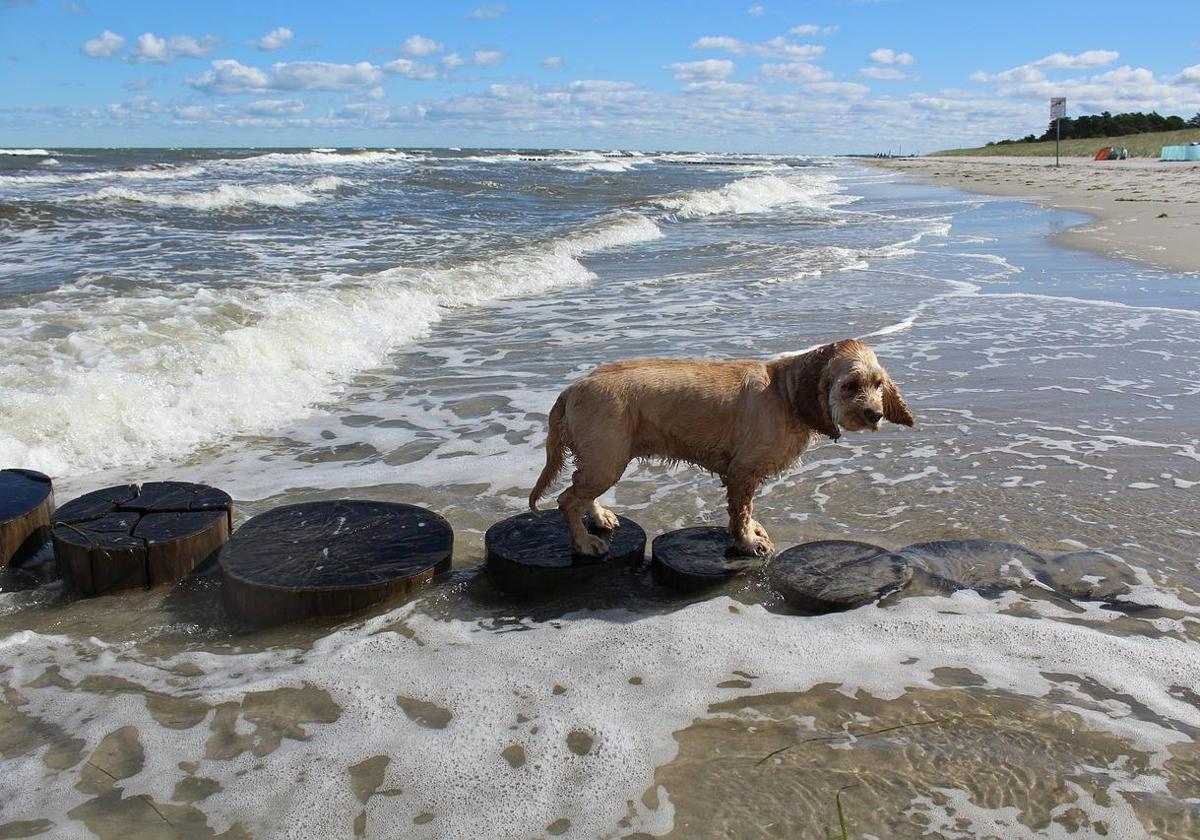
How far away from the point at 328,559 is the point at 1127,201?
29.4 metres

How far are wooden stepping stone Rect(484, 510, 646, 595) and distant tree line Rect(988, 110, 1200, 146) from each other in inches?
3258

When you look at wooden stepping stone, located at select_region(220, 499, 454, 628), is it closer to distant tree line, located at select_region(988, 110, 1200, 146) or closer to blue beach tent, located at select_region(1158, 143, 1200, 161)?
blue beach tent, located at select_region(1158, 143, 1200, 161)

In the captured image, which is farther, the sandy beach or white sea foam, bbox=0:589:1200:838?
the sandy beach

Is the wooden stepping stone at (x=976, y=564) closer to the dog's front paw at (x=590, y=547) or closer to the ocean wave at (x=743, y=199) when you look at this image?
the dog's front paw at (x=590, y=547)

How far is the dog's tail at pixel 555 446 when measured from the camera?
4539mm

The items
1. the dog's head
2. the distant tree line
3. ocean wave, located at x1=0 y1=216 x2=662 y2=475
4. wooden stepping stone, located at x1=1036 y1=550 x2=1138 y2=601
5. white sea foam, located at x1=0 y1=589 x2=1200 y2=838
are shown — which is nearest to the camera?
white sea foam, located at x1=0 y1=589 x2=1200 y2=838

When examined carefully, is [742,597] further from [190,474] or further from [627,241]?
[627,241]

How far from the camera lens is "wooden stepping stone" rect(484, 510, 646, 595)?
14.5 ft

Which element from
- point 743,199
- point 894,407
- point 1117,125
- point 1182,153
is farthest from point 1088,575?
point 1117,125

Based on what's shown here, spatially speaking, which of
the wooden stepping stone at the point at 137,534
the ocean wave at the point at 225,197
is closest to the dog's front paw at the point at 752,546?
the wooden stepping stone at the point at 137,534

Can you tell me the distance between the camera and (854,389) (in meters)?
4.14

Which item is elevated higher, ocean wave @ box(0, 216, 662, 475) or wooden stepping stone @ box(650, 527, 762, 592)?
ocean wave @ box(0, 216, 662, 475)

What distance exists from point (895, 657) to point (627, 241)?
19657mm

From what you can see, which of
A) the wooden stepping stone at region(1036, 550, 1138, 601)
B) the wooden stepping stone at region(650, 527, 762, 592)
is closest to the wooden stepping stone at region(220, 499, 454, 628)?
the wooden stepping stone at region(650, 527, 762, 592)
